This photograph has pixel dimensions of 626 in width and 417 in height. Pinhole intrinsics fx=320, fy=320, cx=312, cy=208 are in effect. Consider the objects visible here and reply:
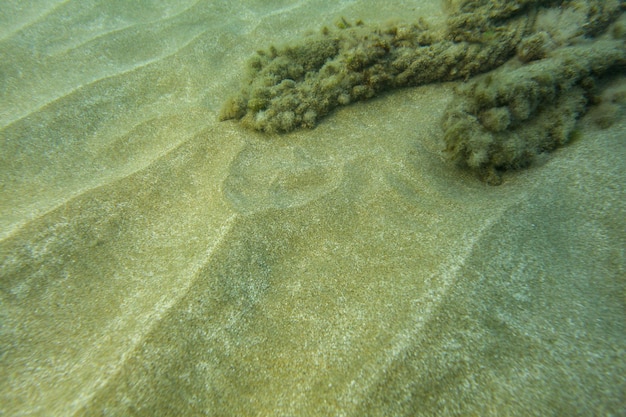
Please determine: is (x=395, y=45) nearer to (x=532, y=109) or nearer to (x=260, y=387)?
(x=532, y=109)

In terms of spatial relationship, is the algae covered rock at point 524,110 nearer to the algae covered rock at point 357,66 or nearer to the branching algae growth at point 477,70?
the branching algae growth at point 477,70

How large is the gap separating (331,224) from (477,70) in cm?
247

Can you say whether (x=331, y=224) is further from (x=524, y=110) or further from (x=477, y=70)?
(x=477, y=70)

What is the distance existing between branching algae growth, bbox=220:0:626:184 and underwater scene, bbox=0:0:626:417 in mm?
21

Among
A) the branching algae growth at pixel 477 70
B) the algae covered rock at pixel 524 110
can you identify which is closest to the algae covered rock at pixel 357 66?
the branching algae growth at pixel 477 70

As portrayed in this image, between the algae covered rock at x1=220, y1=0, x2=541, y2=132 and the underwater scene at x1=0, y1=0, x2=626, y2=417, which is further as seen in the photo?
the algae covered rock at x1=220, y1=0, x2=541, y2=132

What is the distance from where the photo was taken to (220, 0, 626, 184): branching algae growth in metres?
2.73

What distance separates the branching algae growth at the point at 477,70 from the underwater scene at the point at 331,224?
0.02 m

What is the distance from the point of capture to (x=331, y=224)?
247 cm

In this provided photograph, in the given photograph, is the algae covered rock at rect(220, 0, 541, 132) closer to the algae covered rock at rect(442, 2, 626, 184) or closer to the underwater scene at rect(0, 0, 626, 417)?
the underwater scene at rect(0, 0, 626, 417)

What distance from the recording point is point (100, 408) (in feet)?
5.37

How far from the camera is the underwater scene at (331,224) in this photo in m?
1.72

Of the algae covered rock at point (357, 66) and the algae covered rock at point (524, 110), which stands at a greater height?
the algae covered rock at point (357, 66)

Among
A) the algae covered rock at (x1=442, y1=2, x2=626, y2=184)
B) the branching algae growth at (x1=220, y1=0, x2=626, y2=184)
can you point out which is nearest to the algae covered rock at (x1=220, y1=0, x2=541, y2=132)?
the branching algae growth at (x1=220, y1=0, x2=626, y2=184)
